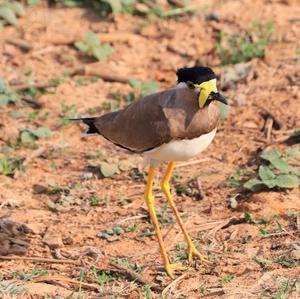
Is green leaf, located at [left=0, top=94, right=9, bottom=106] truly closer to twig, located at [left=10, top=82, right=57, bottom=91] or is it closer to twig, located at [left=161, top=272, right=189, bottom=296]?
twig, located at [left=10, top=82, right=57, bottom=91]

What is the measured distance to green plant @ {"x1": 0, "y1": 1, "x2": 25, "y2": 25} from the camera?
9.41m

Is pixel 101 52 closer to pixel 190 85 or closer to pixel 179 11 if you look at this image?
pixel 179 11

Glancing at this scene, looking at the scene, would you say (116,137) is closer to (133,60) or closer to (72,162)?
(72,162)

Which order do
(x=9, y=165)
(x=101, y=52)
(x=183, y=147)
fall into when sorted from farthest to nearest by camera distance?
(x=101, y=52), (x=9, y=165), (x=183, y=147)

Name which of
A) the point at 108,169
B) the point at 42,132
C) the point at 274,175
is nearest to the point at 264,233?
the point at 274,175

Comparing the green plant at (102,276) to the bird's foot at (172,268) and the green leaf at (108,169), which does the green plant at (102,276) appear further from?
the green leaf at (108,169)

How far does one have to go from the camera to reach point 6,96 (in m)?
8.09

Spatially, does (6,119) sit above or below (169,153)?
below

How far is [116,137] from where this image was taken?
5848 millimetres

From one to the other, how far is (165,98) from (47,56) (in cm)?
393

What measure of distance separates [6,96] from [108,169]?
176 centimetres

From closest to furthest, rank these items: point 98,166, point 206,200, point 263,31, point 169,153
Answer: point 169,153 → point 206,200 → point 98,166 → point 263,31

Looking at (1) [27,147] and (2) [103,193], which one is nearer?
(2) [103,193]

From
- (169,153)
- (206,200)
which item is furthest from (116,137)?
(206,200)
